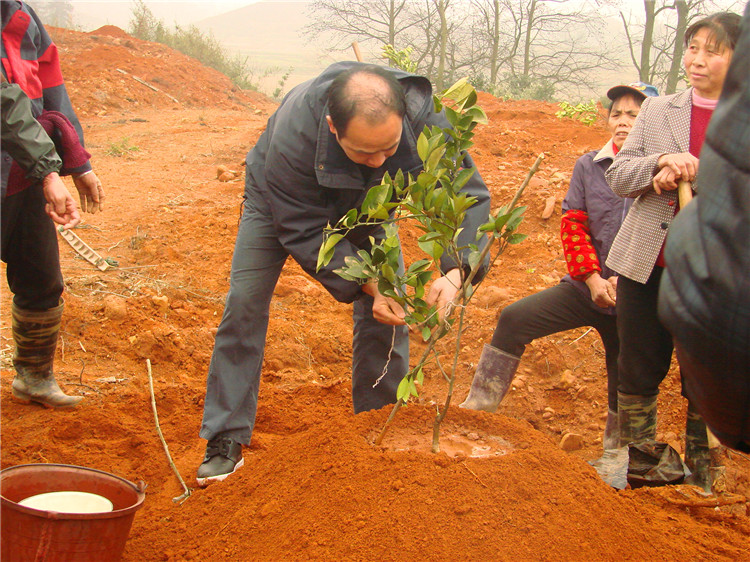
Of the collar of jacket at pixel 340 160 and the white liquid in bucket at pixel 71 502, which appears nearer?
the white liquid in bucket at pixel 71 502

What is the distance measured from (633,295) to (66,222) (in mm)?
2223

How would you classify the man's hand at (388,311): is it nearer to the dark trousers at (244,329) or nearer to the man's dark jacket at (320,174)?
the man's dark jacket at (320,174)

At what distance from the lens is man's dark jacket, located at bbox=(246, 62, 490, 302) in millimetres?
2471

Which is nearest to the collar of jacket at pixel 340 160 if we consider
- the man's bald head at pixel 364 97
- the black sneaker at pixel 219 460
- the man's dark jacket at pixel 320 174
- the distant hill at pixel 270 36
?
the man's dark jacket at pixel 320 174

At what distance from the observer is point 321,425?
2.49 meters

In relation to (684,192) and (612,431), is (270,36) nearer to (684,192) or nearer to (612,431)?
(612,431)

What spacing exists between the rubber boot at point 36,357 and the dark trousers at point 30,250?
53mm

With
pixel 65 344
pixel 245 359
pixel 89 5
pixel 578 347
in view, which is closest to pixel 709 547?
pixel 245 359

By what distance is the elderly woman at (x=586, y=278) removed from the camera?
2977 mm

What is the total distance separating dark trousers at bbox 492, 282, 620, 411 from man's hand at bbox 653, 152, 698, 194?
0.83 m

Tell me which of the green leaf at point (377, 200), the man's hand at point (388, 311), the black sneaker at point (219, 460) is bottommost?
the black sneaker at point (219, 460)

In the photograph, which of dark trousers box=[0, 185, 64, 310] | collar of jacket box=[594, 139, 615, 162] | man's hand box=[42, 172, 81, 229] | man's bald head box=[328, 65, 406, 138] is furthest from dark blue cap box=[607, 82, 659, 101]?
dark trousers box=[0, 185, 64, 310]

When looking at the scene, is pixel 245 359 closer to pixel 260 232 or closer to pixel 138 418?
pixel 260 232

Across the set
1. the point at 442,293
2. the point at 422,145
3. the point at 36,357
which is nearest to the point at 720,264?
the point at 422,145
